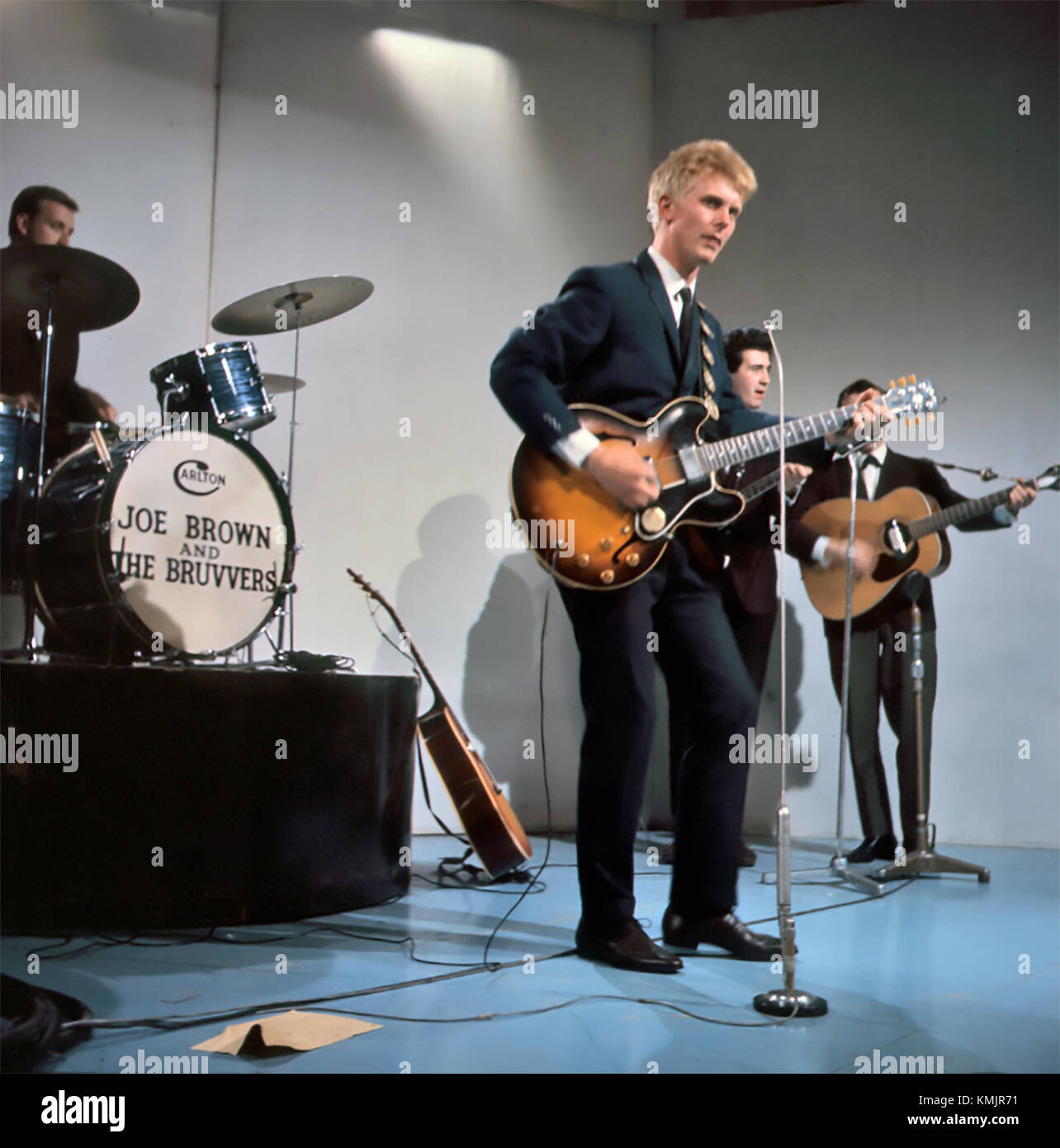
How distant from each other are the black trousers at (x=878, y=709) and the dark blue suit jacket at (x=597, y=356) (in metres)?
2.07

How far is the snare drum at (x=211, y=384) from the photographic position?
3.70 metres

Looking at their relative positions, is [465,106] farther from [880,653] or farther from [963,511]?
[880,653]

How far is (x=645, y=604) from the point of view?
2.61 metres

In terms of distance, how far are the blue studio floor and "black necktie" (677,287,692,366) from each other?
1.45 meters

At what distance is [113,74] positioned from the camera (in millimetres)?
4613

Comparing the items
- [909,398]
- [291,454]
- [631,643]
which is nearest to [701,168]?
[909,398]

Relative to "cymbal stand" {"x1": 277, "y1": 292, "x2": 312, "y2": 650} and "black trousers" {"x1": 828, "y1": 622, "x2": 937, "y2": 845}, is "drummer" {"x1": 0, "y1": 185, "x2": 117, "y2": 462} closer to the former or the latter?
"cymbal stand" {"x1": 277, "y1": 292, "x2": 312, "y2": 650}

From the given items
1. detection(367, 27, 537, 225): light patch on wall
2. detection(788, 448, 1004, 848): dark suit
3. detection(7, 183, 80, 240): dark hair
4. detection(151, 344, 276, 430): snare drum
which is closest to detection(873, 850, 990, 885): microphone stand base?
detection(788, 448, 1004, 848): dark suit

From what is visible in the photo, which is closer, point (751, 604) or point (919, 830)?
point (919, 830)

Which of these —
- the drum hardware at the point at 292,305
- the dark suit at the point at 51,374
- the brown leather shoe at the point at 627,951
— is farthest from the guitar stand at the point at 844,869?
the dark suit at the point at 51,374

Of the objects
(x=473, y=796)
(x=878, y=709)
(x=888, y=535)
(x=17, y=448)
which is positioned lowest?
(x=473, y=796)

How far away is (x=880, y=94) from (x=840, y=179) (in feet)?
1.40

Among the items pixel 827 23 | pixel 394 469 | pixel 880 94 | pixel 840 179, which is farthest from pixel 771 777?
pixel 827 23

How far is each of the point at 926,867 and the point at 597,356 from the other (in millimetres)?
2438
